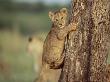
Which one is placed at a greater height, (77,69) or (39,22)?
(39,22)

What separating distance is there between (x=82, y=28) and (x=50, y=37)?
0.86 metres

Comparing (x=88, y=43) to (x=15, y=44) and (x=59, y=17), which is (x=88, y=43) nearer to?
(x=59, y=17)

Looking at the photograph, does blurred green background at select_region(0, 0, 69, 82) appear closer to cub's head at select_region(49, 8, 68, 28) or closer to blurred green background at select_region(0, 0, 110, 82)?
blurred green background at select_region(0, 0, 110, 82)

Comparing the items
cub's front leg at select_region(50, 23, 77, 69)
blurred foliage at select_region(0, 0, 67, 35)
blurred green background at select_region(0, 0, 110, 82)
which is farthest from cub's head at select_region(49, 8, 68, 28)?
blurred foliage at select_region(0, 0, 67, 35)

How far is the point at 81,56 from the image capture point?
11.2 m

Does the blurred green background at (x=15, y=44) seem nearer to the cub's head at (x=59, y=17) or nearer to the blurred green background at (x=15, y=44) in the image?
the blurred green background at (x=15, y=44)

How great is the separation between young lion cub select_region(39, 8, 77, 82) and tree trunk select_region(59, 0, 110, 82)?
7.3 inches

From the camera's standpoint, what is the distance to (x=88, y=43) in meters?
11.1

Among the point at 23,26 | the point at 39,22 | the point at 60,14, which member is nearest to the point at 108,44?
the point at 60,14

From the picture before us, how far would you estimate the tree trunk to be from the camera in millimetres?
11016

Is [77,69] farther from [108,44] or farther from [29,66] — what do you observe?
[29,66]

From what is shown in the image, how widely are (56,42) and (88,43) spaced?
678 millimetres

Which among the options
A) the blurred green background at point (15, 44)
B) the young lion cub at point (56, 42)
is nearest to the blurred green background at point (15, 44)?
the blurred green background at point (15, 44)

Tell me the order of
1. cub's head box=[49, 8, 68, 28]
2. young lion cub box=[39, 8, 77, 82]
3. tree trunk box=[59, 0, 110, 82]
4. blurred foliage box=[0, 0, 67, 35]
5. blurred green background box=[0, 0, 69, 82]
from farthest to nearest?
blurred foliage box=[0, 0, 67, 35] → blurred green background box=[0, 0, 69, 82] → cub's head box=[49, 8, 68, 28] → young lion cub box=[39, 8, 77, 82] → tree trunk box=[59, 0, 110, 82]
